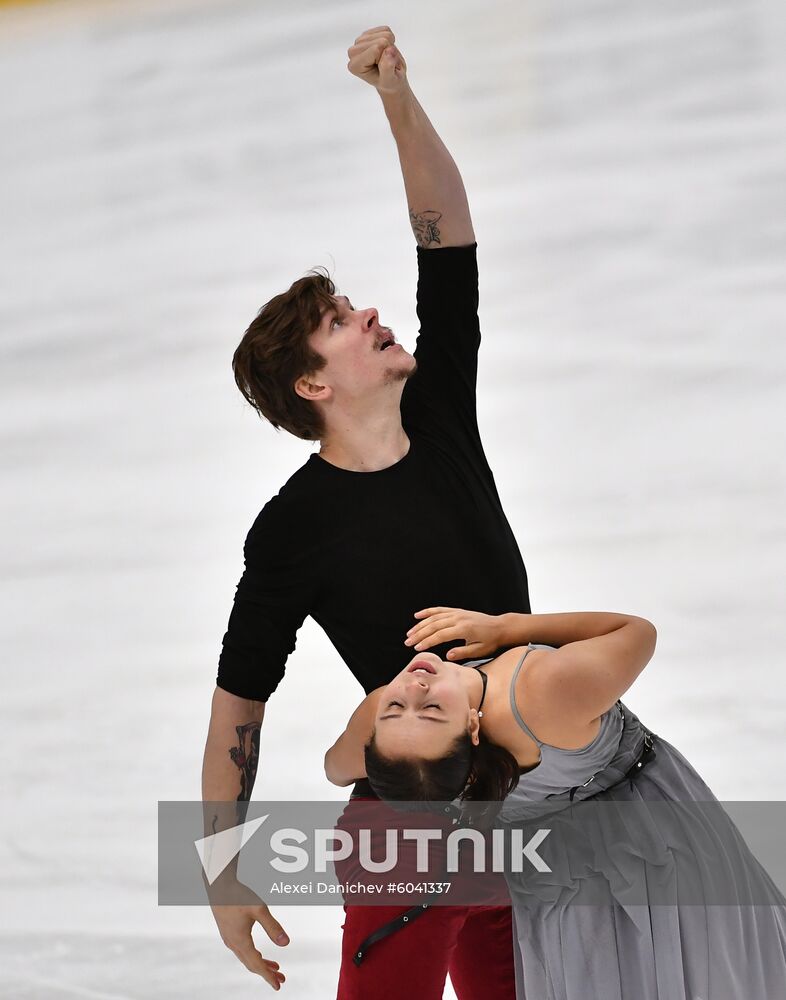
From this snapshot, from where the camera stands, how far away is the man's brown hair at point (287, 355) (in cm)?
217

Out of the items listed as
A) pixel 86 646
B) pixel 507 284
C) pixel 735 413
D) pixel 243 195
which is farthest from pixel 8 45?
pixel 735 413

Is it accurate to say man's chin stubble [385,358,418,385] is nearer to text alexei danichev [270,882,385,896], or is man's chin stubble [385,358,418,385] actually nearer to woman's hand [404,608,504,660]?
woman's hand [404,608,504,660]

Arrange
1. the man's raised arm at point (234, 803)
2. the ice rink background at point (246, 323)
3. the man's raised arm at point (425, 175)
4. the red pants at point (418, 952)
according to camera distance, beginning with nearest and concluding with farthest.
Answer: the red pants at point (418, 952), the man's raised arm at point (234, 803), the man's raised arm at point (425, 175), the ice rink background at point (246, 323)

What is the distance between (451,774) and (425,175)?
1015 millimetres

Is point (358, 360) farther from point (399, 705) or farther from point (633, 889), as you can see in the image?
point (633, 889)

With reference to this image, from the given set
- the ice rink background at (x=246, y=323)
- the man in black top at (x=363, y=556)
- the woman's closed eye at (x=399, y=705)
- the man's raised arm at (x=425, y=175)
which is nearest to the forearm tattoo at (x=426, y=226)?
the man's raised arm at (x=425, y=175)

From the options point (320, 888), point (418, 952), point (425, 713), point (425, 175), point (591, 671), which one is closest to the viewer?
point (591, 671)

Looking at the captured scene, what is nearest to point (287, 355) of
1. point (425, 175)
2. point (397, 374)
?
point (397, 374)

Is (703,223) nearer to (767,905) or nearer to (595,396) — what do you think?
(595,396)

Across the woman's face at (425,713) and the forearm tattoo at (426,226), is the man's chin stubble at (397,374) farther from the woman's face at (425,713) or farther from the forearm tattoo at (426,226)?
the woman's face at (425,713)

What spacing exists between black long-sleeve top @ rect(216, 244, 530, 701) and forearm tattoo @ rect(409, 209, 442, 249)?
363 millimetres

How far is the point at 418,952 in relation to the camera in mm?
2059

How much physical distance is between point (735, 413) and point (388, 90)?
1.71 m

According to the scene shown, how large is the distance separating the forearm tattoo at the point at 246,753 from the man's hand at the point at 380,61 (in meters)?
1.07
